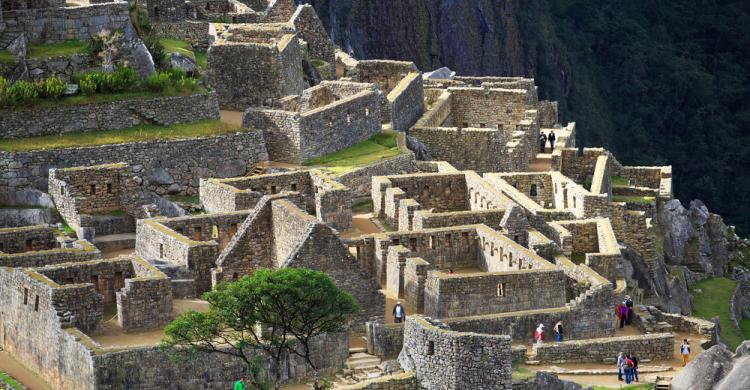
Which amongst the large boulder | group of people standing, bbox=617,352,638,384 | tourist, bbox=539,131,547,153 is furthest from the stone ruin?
the large boulder

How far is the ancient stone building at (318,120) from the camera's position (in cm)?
6775

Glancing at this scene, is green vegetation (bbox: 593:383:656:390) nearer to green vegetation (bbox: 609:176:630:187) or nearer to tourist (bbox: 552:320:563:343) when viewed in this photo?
tourist (bbox: 552:320:563:343)

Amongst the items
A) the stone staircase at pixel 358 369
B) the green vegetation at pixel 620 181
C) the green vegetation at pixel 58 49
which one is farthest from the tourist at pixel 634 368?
the green vegetation at pixel 620 181

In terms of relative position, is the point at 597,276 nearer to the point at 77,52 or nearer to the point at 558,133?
the point at 77,52

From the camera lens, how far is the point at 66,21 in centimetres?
6800

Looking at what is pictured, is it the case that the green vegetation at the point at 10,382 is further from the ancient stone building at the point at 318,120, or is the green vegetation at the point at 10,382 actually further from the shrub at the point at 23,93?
the ancient stone building at the point at 318,120

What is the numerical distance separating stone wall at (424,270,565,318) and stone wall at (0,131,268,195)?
12.9 meters

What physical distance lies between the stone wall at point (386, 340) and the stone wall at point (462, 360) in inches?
107

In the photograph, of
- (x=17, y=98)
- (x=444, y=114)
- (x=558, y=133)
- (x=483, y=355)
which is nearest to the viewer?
(x=483, y=355)

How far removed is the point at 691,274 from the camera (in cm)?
8431

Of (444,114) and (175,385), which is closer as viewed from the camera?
(175,385)

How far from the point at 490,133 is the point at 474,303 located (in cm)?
2416

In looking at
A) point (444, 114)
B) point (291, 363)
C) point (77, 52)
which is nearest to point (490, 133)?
point (444, 114)

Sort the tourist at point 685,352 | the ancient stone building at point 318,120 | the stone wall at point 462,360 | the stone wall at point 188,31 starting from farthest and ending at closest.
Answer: the stone wall at point 188,31, the ancient stone building at point 318,120, the tourist at point 685,352, the stone wall at point 462,360
